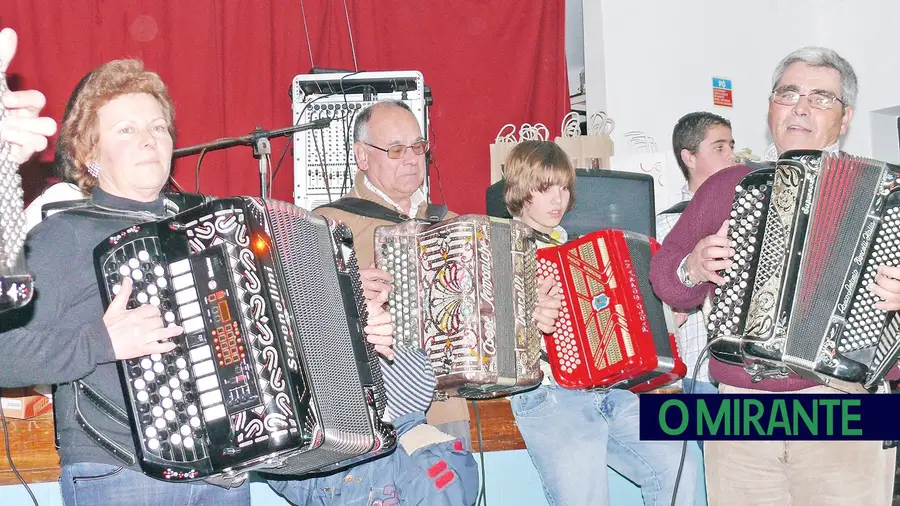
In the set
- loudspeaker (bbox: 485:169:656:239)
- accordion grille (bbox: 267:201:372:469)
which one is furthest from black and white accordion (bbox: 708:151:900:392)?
loudspeaker (bbox: 485:169:656:239)

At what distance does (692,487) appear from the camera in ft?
10.5

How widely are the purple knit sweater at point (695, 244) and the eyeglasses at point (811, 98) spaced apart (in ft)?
0.81

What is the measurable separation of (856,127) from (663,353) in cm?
370

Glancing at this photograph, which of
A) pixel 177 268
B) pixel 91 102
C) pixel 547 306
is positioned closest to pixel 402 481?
pixel 547 306

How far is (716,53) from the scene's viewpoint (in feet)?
19.6

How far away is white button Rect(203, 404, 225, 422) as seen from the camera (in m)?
1.80

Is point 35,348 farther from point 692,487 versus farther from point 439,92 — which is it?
point 439,92

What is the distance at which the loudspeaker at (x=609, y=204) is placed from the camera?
13.8 ft

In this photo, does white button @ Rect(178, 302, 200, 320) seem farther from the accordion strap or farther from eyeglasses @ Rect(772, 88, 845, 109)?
eyeglasses @ Rect(772, 88, 845, 109)

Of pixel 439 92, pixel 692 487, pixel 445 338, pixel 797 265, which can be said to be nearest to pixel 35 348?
pixel 445 338

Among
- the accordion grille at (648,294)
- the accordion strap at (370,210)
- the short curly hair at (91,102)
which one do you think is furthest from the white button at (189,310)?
the accordion grille at (648,294)

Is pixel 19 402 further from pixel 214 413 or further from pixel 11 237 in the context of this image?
pixel 11 237

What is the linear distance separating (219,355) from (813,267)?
1.46 meters

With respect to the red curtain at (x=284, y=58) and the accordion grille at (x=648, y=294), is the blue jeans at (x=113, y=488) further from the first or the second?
the red curtain at (x=284, y=58)
